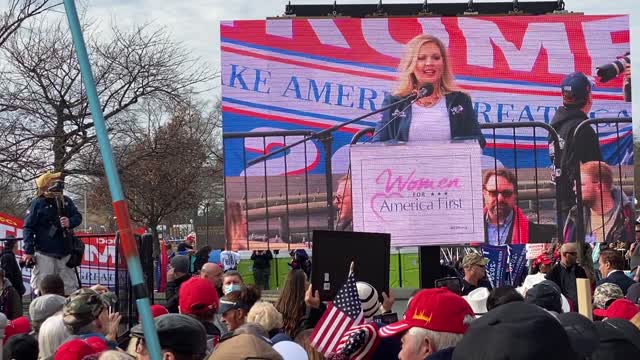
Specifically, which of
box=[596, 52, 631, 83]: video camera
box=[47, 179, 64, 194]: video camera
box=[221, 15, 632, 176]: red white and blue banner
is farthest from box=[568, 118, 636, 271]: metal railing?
box=[47, 179, 64, 194]: video camera

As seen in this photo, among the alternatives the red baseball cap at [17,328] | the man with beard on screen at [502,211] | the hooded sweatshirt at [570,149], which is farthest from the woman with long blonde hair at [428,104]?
the red baseball cap at [17,328]

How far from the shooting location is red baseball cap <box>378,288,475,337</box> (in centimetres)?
462

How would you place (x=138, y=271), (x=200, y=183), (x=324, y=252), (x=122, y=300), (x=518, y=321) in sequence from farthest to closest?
(x=200, y=183)
(x=122, y=300)
(x=324, y=252)
(x=138, y=271)
(x=518, y=321)

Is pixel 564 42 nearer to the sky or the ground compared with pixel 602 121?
nearer to the sky

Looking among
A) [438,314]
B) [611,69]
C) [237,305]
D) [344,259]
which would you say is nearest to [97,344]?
[438,314]

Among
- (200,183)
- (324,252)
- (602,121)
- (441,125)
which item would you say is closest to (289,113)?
(441,125)

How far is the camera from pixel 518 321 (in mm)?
3434

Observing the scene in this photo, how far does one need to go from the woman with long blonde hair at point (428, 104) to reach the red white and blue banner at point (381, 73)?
116mm

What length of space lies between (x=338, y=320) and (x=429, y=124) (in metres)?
9.17

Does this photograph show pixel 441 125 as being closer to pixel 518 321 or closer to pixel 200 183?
pixel 518 321

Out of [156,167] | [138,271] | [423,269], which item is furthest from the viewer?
[156,167]

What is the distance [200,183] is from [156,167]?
7.14m

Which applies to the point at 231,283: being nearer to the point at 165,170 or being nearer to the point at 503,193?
the point at 503,193

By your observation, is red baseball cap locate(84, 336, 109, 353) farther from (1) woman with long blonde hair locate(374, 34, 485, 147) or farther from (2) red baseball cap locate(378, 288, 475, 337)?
(1) woman with long blonde hair locate(374, 34, 485, 147)
